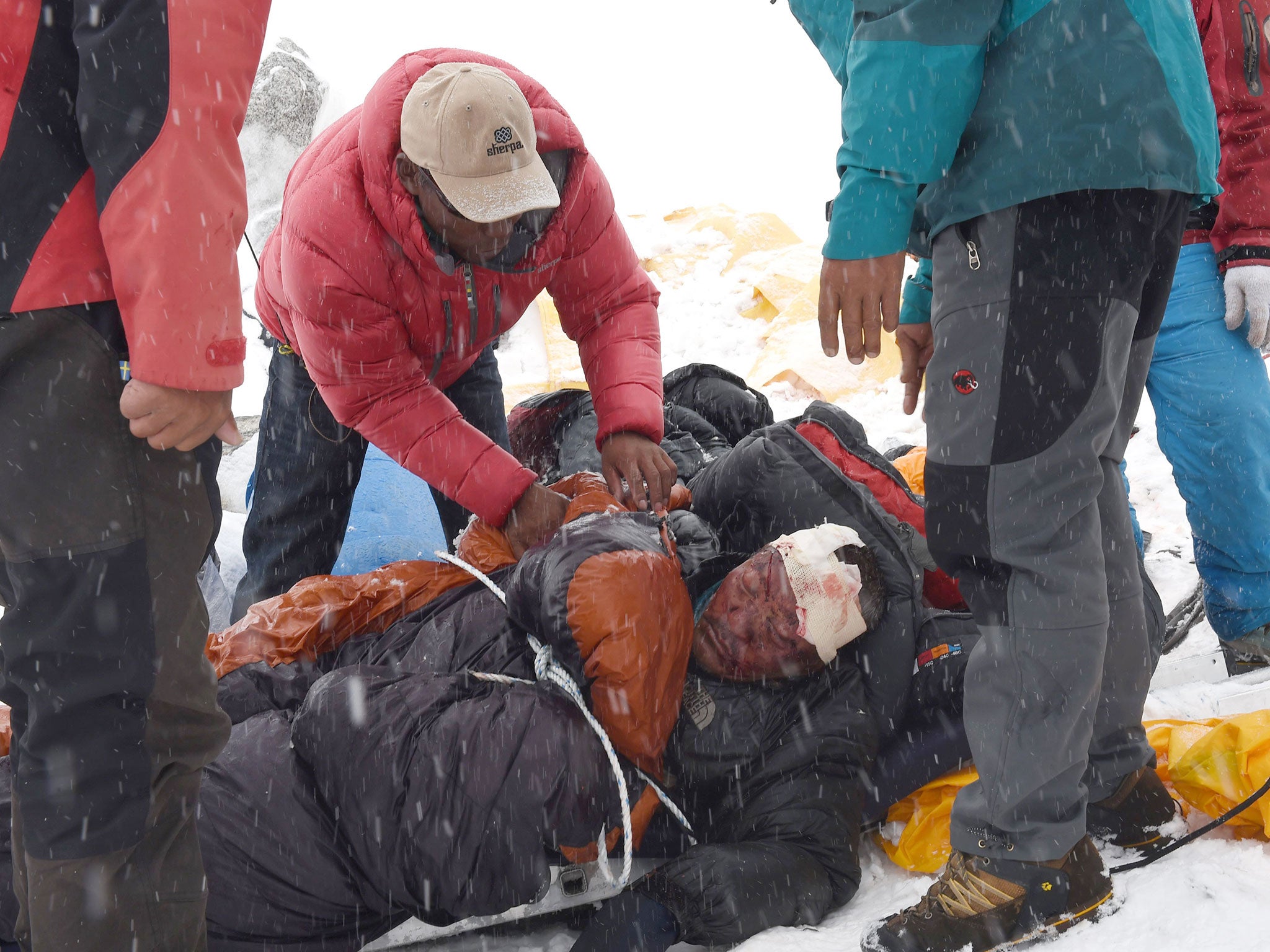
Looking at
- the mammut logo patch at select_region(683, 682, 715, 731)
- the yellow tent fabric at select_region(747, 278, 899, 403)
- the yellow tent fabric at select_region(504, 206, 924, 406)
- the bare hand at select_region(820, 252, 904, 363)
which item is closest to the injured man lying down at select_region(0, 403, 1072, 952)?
the mammut logo patch at select_region(683, 682, 715, 731)

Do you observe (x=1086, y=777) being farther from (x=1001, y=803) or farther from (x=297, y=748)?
(x=297, y=748)

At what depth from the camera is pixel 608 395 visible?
7.86 feet

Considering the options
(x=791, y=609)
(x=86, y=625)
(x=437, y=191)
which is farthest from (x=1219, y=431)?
(x=86, y=625)

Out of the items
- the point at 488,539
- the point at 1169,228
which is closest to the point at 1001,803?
the point at 1169,228

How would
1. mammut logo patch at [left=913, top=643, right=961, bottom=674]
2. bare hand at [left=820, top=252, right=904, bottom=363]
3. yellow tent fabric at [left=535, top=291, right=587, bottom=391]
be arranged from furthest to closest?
1. yellow tent fabric at [left=535, top=291, right=587, bottom=391]
2. mammut logo patch at [left=913, top=643, right=961, bottom=674]
3. bare hand at [left=820, top=252, right=904, bottom=363]

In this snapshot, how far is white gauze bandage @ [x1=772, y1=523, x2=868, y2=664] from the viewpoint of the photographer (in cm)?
190

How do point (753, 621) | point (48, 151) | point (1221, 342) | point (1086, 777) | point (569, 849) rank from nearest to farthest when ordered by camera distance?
point (48, 151)
point (1086, 777)
point (569, 849)
point (753, 621)
point (1221, 342)

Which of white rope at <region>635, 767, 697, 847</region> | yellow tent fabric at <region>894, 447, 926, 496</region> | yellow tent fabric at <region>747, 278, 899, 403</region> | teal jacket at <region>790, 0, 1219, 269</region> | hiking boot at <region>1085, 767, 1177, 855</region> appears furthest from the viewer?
yellow tent fabric at <region>747, 278, 899, 403</region>

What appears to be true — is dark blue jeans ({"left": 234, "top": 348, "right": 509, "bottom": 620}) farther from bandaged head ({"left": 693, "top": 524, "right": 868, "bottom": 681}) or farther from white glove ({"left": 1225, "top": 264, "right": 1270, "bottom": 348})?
white glove ({"left": 1225, "top": 264, "right": 1270, "bottom": 348})

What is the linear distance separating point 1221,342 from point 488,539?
6.08 ft

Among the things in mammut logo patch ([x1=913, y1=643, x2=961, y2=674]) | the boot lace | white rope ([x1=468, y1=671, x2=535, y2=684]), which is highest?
white rope ([x1=468, y1=671, x2=535, y2=684])

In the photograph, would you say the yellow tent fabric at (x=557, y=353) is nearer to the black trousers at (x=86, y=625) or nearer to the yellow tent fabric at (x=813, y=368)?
the yellow tent fabric at (x=813, y=368)

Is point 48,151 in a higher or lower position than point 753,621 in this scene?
higher

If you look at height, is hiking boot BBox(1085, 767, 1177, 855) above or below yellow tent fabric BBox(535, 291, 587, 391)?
below
